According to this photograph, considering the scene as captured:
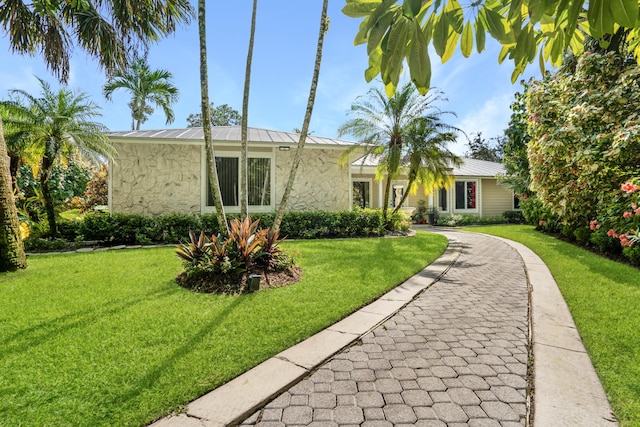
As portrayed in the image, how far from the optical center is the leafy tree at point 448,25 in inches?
45.4

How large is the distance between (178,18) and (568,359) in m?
10.3

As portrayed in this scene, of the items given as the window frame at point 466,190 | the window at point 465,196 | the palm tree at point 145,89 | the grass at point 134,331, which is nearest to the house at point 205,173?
the grass at point 134,331

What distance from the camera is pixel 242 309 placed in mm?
4316

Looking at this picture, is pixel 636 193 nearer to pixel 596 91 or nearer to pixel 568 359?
pixel 596 91

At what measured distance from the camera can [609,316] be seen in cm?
408

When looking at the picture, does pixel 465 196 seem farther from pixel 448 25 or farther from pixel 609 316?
pixel 448 25

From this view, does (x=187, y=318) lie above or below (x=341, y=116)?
below

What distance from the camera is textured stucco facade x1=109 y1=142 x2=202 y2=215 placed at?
1109 cm

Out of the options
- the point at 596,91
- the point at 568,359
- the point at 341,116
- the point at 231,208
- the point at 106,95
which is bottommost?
the point at 568,359

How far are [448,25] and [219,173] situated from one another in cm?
1131

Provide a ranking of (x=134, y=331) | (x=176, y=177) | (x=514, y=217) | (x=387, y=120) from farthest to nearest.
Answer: (x=514, y=217) → (x=387, y=120) → (x=176, y=177) → (x=134, y=331)

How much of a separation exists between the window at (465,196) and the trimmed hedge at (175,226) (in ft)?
39.3

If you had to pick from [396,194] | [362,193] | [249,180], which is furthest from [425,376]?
[396,194]

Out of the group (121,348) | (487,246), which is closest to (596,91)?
(487,246)
